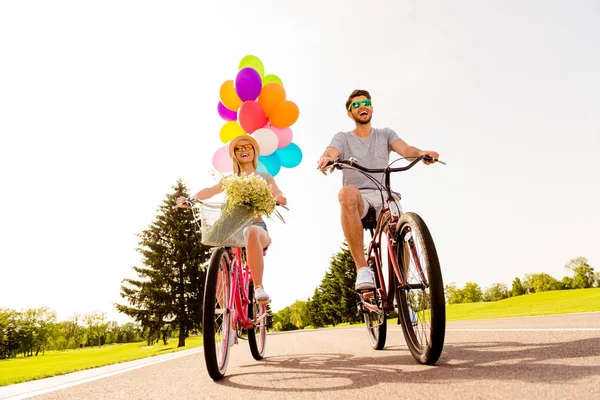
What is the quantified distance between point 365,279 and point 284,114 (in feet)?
21.3

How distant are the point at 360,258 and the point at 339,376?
1120 mm

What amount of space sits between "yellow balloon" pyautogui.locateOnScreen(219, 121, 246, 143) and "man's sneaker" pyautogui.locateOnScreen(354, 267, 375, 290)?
6.82 m

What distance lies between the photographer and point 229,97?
9.26m

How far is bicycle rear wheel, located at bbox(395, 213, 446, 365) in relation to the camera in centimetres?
242

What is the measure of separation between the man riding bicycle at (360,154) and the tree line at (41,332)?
49.8 m

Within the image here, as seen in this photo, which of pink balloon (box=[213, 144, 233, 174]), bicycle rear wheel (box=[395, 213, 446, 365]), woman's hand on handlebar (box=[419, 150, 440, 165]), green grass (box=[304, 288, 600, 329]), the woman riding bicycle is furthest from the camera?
green grass (box=[304, 288, 600, 329])

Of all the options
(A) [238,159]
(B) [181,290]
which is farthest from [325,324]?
(A) [238,159]

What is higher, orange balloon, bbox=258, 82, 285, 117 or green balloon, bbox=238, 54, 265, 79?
green balloon, bbox=238, 54, 265, 79

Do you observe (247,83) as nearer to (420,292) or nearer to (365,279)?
(365,279)

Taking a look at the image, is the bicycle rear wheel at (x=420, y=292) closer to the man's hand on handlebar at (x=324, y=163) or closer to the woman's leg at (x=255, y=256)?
the man's hand on handlebar at (x=324, y=163)

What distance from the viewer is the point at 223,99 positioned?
930cm

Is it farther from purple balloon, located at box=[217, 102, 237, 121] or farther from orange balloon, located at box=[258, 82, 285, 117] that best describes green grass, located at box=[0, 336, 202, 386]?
orange balloon, located at box=[258, 82, 285, 117]

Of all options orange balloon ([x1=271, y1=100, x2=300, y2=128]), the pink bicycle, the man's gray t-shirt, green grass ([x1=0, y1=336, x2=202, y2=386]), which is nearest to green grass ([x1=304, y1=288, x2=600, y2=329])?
the pink bicycle

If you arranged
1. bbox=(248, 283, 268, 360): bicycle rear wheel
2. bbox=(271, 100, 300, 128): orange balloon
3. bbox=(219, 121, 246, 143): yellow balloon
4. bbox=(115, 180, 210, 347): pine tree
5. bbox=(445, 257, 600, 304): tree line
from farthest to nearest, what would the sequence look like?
bbox=(445, 257, 600, 304): tree line, bbox=(115, 180, 210, 347): pine tree, bbox=(219, 121, 246, 143): yellow balloon, bbox=(271, 100, 300, 128): orange balloon, bbox=(248, 283, 268, 360): bicycle rear wheel
